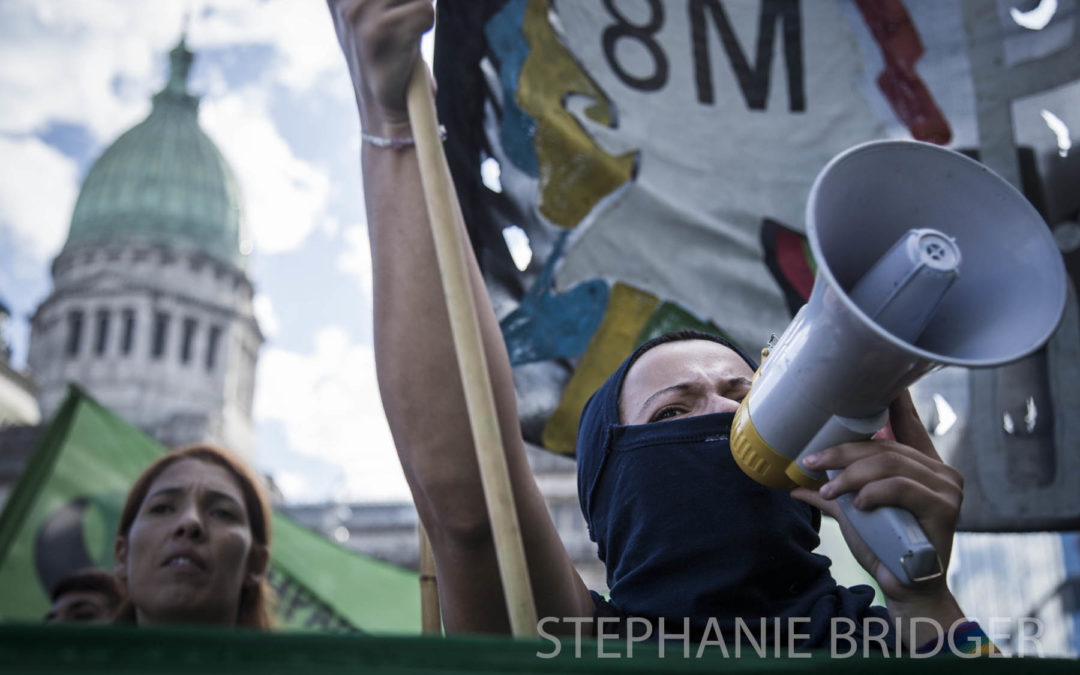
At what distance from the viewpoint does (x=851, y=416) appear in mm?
1878

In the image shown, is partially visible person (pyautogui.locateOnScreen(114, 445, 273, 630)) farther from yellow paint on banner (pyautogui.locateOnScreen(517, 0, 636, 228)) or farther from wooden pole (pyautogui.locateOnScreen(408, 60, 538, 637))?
wooden pole (pyautogui.locateOnScreen(408, 60, 538, 637))

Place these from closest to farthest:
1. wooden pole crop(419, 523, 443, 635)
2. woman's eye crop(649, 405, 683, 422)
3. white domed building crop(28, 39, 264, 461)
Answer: woman's eye crop(649, 405, 683, 422) < wooden pole crop(419, 523, 443, 635) < white domed building crop(28, 39, 264, 461)

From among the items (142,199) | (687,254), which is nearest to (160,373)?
(142,199)

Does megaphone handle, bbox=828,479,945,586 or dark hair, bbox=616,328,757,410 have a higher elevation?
dark hair, bbox=616,328,757,410

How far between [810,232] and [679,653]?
83cm

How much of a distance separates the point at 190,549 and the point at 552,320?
1502mm

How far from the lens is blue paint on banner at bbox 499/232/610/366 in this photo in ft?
14.0

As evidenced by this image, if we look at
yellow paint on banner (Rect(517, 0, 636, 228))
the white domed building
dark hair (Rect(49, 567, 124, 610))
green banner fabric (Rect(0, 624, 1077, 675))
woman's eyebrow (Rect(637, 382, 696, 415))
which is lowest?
green banner fabric (Rect(0, 624, 1077, 675))

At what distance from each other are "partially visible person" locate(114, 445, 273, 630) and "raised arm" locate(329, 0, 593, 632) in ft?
5.53

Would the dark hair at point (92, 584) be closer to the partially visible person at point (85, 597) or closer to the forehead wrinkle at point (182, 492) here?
the partially visible person at point (85, 597)

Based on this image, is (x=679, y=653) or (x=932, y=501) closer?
(x=679, y=653)

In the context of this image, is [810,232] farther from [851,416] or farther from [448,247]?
[448,247]

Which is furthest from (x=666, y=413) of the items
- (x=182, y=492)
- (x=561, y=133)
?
(x=561, y=133)

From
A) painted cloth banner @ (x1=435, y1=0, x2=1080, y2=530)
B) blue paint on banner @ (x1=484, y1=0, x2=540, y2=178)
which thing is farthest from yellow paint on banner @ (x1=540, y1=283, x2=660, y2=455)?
blue paint on banner @ (x1=484, y1=0, x2=540, y2=178)
